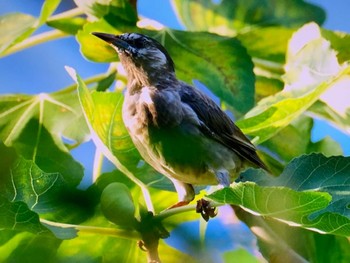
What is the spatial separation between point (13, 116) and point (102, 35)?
0.17 meters

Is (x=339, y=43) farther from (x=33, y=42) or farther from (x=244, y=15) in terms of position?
(x=33, y=42)

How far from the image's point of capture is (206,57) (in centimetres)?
116

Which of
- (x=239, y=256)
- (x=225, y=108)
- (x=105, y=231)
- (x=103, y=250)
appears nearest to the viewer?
(x=239, y=256)

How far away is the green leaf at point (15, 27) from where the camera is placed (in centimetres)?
107

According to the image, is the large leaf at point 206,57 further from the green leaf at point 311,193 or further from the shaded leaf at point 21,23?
the green leaf at point 311,193

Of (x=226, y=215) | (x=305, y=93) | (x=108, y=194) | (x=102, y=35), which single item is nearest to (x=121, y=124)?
(x=102, y=35)

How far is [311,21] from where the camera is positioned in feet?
4.17

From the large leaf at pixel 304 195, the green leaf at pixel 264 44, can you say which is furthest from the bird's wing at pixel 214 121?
the large leaf at pixel 304 195

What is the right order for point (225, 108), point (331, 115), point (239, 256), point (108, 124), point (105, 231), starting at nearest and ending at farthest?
point (239, 256)
point (105, 231)
point (108, 124)
point (331, 115)
point (225, 108)

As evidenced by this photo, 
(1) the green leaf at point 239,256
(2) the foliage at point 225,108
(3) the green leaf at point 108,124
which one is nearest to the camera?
(1) the green leaf at point 239,256

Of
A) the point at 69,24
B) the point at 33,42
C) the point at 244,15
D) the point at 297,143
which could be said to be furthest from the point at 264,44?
the point at 33,42

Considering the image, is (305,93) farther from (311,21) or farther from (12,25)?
(12,25)

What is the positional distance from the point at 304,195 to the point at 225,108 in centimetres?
63

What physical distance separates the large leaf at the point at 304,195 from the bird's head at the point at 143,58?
409mm
